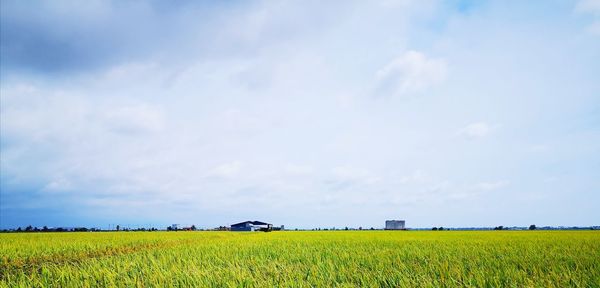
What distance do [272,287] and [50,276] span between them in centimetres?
426

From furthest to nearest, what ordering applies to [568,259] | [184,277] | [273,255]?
[273,255]
[568,259]
[184,277]

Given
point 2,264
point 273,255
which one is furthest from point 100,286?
point 2,264

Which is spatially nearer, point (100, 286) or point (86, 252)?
point (100, 286)

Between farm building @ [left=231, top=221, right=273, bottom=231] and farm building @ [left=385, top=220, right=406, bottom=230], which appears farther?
farm building @ [left=385, top=220, right=406, bottom=230]

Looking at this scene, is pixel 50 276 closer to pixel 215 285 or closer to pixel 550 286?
pixel 215 285

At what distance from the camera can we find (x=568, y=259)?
8.12 m

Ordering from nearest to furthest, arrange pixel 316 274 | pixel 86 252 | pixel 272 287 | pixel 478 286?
pixel 272 287, pixel 478 286, pixel 316 274, pixel 86 252

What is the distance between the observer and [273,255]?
30.6 ft

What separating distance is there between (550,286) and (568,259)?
4.86 metres

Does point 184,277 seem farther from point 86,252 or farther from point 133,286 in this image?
point 86,252

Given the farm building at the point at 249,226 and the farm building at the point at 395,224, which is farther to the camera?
the farm building at the point at 395,224

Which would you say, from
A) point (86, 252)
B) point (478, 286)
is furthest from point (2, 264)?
point (478, 286)

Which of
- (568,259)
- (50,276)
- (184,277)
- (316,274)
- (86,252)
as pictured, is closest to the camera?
(184,277)

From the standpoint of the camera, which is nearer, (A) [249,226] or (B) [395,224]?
(A) [249,226]
